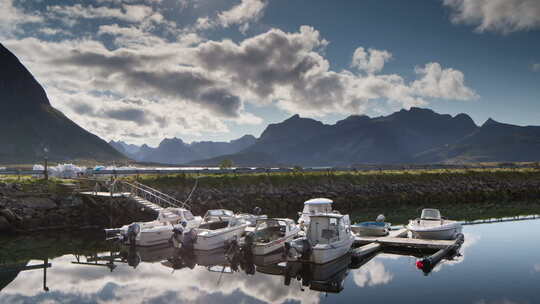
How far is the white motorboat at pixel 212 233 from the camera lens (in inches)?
1038

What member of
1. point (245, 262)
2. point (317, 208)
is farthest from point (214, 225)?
point (317, 208)

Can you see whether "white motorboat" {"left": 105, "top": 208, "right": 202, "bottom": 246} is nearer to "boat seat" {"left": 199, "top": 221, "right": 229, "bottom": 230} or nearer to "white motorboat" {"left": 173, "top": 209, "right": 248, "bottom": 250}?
"white motorboat" {"left": 173, "top": 209, "right": 248, "bottom": 250}

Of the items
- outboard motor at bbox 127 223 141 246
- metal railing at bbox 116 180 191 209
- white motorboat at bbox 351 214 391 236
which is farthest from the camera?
metal railing at bbox 116 180 191 209

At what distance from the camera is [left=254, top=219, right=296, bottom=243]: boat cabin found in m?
26.7

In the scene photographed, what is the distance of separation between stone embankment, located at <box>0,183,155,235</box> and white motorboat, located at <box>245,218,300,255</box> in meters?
18.0

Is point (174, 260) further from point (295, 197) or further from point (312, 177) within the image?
point (312, 177)

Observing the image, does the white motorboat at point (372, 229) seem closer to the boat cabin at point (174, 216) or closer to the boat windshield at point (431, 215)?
the boat windshield at point (431, 215)

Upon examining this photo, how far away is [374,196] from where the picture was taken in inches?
2259

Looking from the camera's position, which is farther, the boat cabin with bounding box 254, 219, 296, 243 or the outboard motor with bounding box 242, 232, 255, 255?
the boat cabin with bounding box 254, 219, 296, 243

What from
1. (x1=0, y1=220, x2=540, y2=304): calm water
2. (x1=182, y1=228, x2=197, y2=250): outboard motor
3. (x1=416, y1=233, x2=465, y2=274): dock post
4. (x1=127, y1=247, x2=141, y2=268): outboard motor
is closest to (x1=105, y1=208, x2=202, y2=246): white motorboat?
(x1=127, y1=247, x2=141, y2=268): outboard motor

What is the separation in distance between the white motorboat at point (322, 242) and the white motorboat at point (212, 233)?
18.5 ft

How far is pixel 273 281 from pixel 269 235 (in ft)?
22.9

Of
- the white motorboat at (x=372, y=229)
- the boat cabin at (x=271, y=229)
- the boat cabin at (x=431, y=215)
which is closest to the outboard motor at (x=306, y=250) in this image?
the boat cabin at (x=271, y=229)

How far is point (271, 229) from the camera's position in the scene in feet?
90.0
